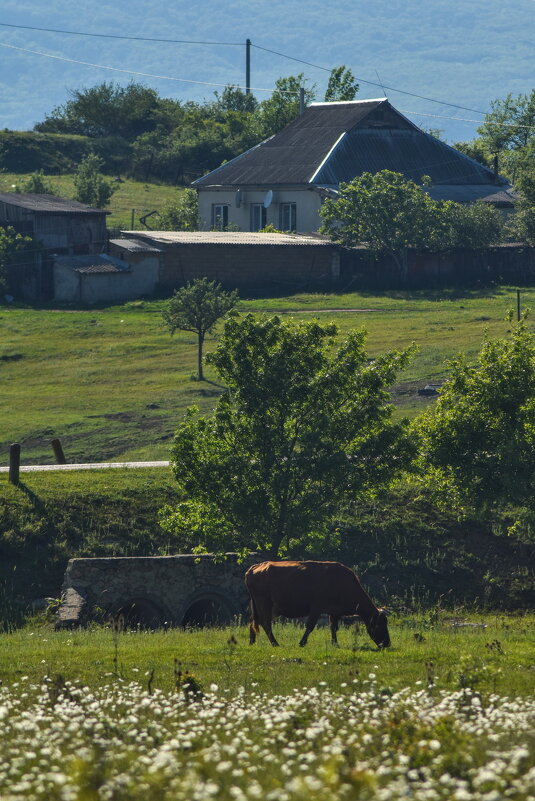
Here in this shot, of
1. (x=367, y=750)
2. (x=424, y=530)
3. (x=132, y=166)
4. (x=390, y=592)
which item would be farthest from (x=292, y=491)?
(x=132, y=166)

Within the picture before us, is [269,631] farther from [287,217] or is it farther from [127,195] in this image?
[127,195]

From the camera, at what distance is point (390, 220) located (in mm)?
79812

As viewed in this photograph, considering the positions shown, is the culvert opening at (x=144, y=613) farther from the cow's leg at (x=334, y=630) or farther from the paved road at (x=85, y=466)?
the paved road at (x=85, y=466)

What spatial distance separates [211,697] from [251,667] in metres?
4.24

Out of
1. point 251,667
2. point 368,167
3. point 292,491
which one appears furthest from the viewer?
point 368,167

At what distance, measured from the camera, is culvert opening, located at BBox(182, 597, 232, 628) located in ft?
117

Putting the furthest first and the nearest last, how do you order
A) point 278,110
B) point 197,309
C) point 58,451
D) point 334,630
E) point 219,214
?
point 278,110, point 219,214, point 197,309, point 58,451, point 334,630

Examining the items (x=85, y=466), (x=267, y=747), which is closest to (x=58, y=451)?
(x=85, y=466)

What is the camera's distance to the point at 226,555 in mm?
35656

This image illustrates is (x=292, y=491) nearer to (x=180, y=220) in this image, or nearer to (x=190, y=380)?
(x=190, y=380)

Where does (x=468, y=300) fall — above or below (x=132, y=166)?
below

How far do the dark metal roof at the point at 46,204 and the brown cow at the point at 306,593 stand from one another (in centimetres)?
6311

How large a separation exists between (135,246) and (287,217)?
20.3m

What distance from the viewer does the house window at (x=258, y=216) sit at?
99.1 m
